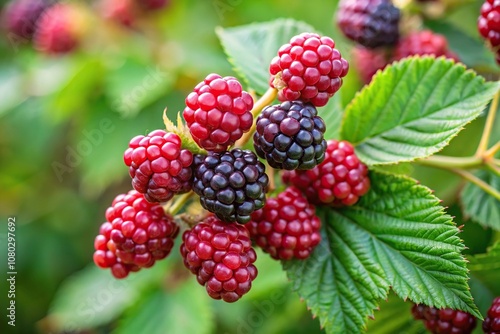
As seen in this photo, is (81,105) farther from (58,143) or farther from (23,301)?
(23,301)

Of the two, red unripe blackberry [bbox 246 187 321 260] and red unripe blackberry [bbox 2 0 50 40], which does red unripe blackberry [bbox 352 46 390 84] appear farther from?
red unripe blackberry [bbox 2 0 50 40]

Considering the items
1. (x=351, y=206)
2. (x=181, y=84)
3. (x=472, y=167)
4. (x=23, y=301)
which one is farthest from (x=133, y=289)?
(x=472, y=167)

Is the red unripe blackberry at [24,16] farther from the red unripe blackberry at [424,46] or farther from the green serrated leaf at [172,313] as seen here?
the red unripe blackberry at [424,46]

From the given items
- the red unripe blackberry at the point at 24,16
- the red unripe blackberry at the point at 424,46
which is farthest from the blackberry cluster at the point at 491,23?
the red unripe blackberry at the point at 24,16

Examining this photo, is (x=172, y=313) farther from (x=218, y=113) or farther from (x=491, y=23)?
(x=491, y=23)

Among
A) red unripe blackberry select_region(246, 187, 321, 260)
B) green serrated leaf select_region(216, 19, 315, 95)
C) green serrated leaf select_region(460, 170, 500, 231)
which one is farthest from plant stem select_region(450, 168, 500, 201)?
green serrated leaf select_region(216, 19, 315, 95)
